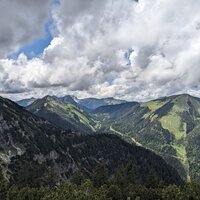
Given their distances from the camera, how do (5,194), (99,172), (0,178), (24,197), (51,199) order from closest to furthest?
(51,199)
(24,197)
(5,194)
(0,178)
(99,172)

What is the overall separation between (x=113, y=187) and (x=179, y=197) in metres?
31.4

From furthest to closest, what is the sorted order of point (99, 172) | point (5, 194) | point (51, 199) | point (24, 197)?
Answer: point (99, 172) → point (5, 194) → point (24, 197) → point (51, 199)

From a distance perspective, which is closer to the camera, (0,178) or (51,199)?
(51,199)

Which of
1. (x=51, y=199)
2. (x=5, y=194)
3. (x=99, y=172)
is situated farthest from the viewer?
(x=99, y=172)

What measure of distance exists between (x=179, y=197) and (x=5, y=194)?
85103 mm

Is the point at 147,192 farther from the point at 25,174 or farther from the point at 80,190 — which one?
the point at 25,174

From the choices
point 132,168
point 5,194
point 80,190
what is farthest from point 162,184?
point 5,194

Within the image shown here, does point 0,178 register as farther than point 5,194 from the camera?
Yes

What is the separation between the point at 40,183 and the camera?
197 metres

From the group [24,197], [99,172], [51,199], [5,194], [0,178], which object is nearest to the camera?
[51,199]

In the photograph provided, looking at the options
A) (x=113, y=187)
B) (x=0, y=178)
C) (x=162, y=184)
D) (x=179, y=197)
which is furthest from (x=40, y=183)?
(x=179, y=197)

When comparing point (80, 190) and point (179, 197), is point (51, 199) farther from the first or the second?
point (179, 197)

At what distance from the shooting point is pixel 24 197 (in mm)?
150625

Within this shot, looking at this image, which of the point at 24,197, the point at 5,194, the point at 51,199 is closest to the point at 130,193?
the point at 51,199
